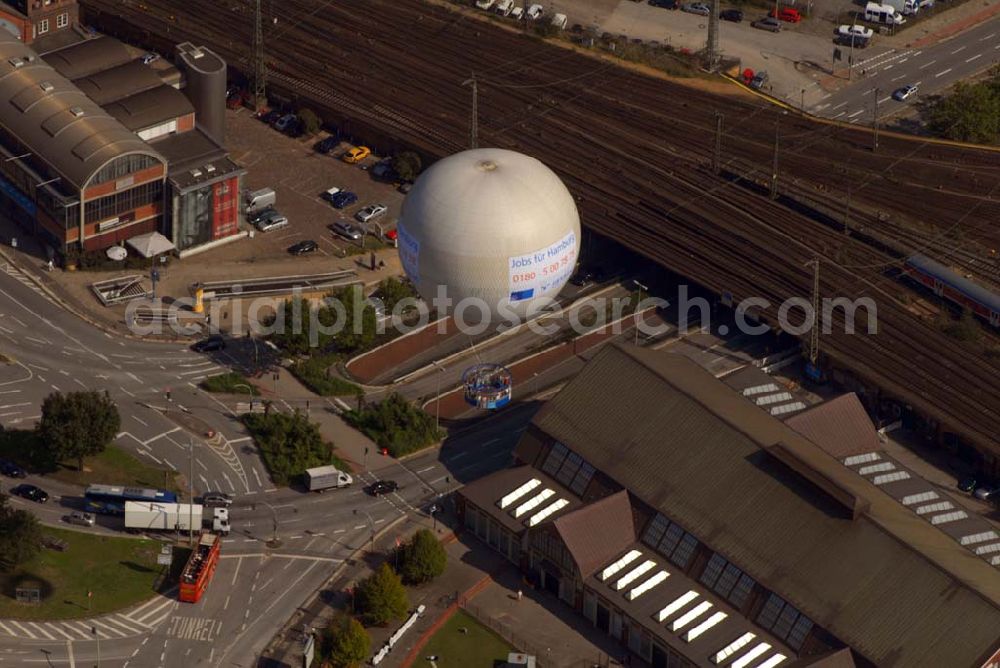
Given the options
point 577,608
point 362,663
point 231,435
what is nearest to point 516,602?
point 577,608

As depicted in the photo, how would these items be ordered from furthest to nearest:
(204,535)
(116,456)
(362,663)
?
(116,456), (204,535), (362,663)

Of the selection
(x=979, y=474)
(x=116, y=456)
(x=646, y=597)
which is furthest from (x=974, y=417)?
(x=116, y=456)

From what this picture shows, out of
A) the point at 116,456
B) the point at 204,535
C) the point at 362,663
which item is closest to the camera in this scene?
the point at 362,663

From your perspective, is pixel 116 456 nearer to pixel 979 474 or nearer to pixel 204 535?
pixel 204 535

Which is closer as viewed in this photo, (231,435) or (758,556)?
(758,556)

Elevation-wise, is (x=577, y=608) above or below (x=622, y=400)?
below

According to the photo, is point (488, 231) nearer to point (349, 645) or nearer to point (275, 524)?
point (275, 524)

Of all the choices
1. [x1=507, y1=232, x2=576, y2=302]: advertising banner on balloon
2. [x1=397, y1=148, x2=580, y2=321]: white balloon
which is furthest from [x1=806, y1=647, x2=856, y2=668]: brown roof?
[x1=397, y1=148, x2=580, y2=321]: white balloon
